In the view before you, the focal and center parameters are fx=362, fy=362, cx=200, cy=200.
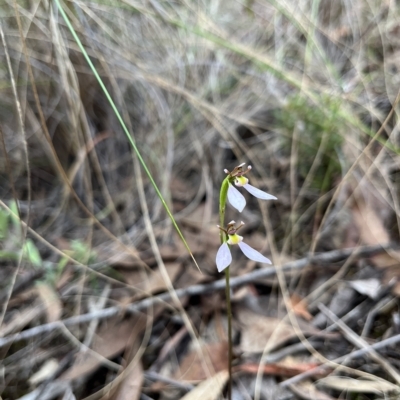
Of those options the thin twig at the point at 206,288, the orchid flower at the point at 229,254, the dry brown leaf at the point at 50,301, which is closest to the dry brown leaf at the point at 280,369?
the thin twig at the point at 206,288

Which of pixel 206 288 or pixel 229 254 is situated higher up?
pixel 229 254

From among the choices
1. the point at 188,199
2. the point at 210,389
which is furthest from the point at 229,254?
the point at 188,199

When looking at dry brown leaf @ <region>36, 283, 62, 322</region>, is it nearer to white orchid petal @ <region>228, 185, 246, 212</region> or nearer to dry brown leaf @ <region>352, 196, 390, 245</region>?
white orchid petal @ <region>228, 185, 246, 212</region>

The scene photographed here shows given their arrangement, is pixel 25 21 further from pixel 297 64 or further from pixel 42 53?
pixel 297 64

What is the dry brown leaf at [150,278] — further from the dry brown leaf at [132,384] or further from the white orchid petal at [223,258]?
the white orchid petal at [223,258]

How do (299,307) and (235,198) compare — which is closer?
(235,198)

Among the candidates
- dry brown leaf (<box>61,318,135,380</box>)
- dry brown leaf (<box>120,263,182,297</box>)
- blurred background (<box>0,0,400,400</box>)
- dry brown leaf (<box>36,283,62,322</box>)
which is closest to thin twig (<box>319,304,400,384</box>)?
blurred background (<box>0,0,400,400</box>)

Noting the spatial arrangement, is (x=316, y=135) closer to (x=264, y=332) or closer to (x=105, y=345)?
(x=264, y=332)
